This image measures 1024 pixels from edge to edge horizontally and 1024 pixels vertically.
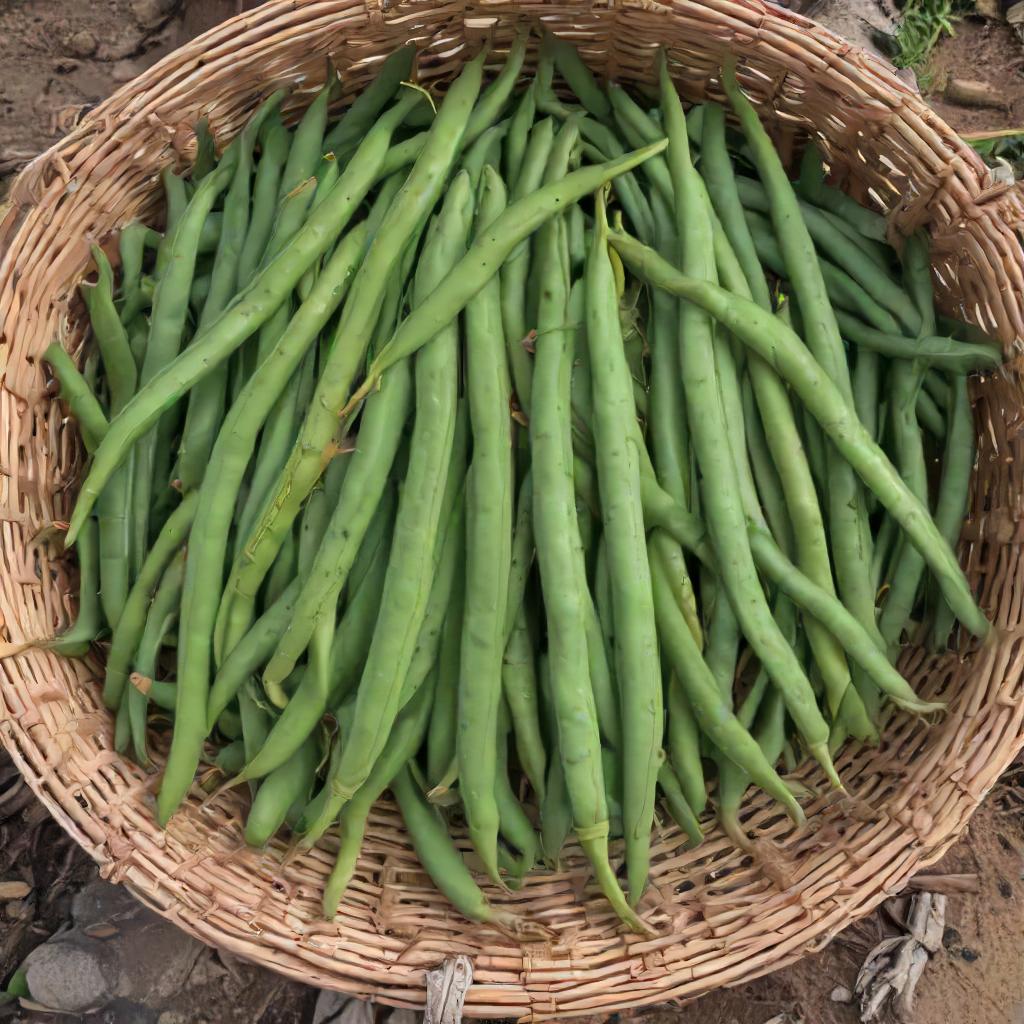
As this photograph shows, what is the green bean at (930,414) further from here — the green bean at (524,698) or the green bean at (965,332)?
the green bean at (524,698)

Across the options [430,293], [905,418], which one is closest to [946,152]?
[905,418]

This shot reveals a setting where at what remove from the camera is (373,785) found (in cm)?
165

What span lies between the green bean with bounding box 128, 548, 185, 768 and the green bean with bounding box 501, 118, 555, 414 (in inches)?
27.8

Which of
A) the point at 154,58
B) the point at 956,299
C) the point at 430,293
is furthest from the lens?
the point at 154,58

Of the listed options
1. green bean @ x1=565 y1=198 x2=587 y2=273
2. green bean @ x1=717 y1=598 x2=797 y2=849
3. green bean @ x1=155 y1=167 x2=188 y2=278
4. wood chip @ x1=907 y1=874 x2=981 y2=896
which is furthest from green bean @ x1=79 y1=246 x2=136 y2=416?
wood chip @ x1=907 y1=874 x2=981 y2=896

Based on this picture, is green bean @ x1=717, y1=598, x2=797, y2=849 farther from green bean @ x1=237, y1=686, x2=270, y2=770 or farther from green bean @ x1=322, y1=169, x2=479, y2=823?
green bean @ x1=237, y1=686, x2=270, y2=770

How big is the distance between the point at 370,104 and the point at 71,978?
2.00 metres

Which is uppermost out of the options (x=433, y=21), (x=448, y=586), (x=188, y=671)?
(x=433, y=21)

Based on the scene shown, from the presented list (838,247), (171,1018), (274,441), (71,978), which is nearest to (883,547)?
(838,247)

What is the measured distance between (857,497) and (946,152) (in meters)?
0.69

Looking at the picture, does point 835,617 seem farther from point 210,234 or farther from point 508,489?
point 210,234

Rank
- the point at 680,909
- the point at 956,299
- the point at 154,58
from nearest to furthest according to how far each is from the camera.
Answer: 1. the point at 680,909
2. the point at 956,299
3. the point at 154,58

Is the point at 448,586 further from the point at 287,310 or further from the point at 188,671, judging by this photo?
the point at 287,310

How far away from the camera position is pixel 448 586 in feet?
5.39
